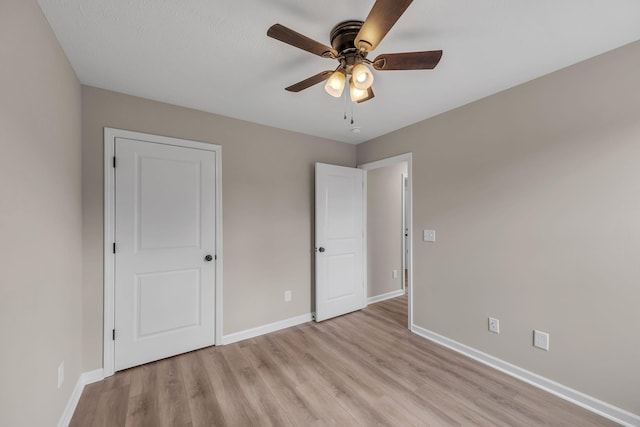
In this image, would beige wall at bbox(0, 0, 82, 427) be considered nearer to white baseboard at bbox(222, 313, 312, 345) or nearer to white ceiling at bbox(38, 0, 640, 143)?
white ceiling at bbox(38, 0, 640, 143)

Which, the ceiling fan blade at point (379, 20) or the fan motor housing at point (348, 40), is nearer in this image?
the ceiling fan blade at point (379, 20)

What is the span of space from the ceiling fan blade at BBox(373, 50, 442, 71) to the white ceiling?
9.6 inches

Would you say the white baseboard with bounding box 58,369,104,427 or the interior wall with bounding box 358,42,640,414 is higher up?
the interior wall with bounding box 358,42,640,414

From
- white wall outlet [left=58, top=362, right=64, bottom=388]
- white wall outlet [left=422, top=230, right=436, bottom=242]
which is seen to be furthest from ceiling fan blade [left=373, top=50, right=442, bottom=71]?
white wall outlet [left=58, top=362, right=64, bottom=388]

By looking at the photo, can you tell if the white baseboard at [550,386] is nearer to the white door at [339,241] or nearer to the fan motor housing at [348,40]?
the white door at [339,241]

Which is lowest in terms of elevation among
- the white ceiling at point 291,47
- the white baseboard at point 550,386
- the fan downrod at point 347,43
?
the white baseboard at point 550,386

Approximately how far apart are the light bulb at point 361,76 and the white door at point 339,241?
1752mm

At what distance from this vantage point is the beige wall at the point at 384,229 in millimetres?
3822

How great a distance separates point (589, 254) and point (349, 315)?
2.42 m

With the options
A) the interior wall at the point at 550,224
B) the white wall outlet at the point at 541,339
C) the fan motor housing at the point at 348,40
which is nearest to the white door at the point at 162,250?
the fan motor housing at the point at 348,40

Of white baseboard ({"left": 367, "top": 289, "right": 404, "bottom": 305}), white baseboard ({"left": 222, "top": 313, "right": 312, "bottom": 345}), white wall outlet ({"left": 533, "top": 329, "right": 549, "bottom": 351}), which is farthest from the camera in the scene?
white baseboard ({"left": 367, "top": 289, "right": 404, "bottom": 305})

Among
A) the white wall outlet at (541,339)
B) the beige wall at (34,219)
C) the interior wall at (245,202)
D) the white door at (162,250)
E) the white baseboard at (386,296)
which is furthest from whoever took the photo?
the white baseboard at (386,296)

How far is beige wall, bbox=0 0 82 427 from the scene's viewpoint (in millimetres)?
1013

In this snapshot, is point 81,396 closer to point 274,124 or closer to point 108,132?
point 108,132
